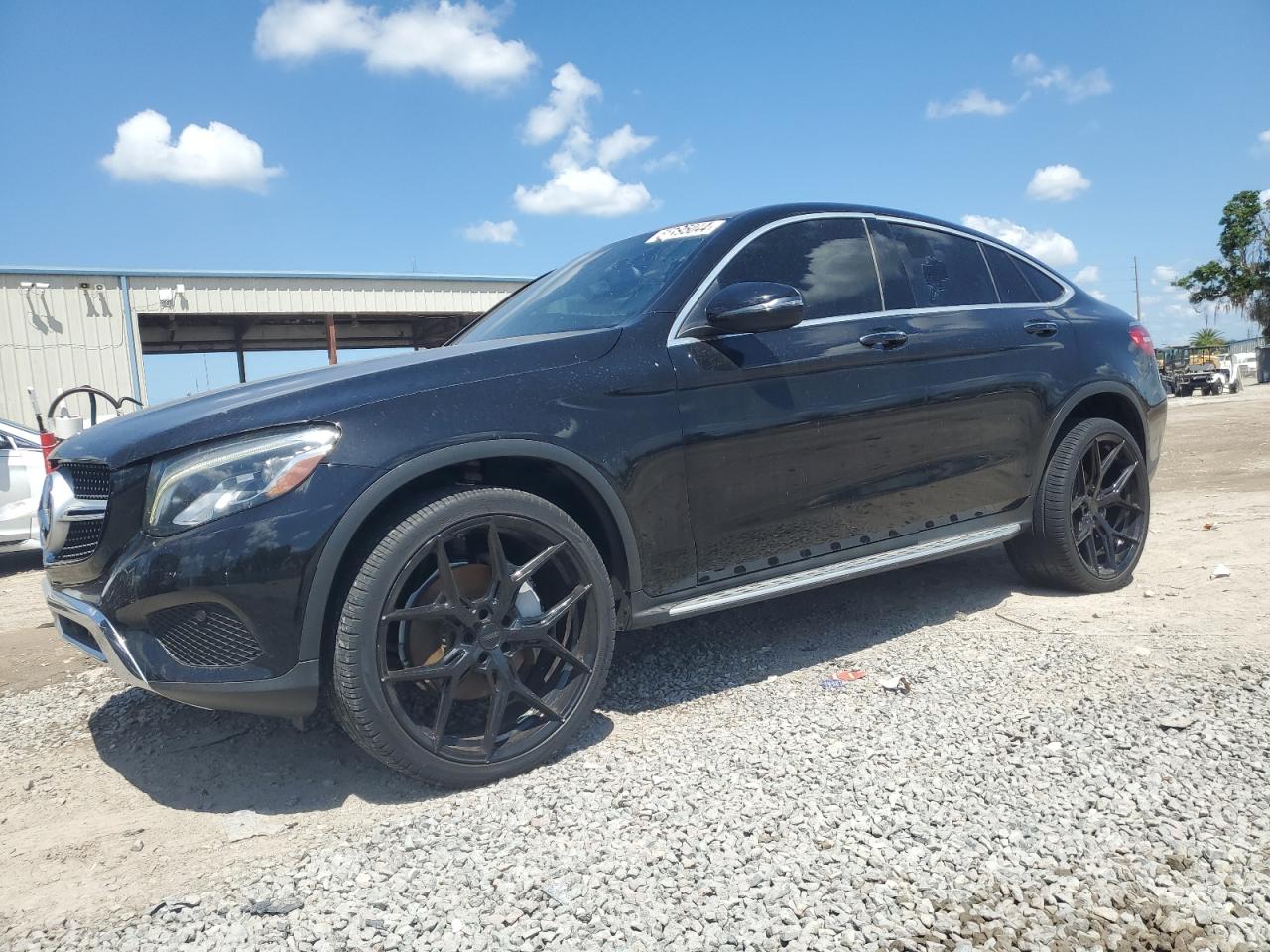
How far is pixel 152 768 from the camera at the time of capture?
2.83 m

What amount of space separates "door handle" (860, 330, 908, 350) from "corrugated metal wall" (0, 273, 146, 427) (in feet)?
59.8

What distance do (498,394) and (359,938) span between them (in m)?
1.46

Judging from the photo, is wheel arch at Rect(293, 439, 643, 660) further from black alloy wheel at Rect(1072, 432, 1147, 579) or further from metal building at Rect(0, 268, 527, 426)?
metal building at Rect(0, 268, 527, 426)

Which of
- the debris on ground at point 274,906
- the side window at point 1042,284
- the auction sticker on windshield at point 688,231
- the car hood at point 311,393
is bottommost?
the debris on ground at point 274,906

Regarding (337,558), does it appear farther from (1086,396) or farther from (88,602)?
(1086,396)

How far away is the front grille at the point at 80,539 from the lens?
97.3 inches

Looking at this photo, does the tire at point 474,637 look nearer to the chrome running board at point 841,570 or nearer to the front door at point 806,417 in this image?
the chrome running board at point 841,570

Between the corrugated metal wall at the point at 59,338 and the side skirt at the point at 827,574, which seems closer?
the side skirt at the point at 827,574

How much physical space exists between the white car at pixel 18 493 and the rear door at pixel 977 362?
6653 mm

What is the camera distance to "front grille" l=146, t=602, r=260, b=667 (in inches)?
91.1

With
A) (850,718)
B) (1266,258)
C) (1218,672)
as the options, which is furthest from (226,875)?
(1266,258)

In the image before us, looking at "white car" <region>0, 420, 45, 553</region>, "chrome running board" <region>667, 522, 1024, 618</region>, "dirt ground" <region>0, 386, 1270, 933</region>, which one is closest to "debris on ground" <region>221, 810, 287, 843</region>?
"dirt ground" <region>0, 386, 1270, 933</region>

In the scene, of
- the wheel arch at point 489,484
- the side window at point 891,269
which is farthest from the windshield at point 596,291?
the side window at point 891,269

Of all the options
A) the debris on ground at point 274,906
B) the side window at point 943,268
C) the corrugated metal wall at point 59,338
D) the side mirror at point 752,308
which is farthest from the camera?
the corrugated metal wall at point 59,338
